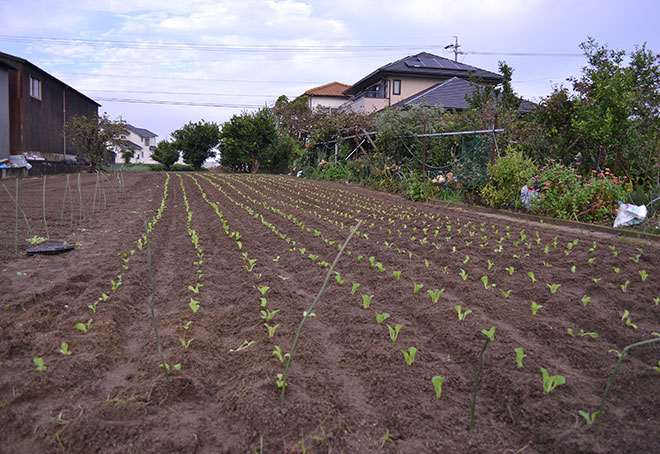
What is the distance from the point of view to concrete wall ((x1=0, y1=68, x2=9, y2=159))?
18875mm

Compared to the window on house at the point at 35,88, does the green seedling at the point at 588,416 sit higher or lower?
lower

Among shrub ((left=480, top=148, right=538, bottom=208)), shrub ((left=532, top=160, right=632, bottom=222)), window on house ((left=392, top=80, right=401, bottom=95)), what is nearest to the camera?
shrub ((left=532, top=160, right=632, bottom=222))

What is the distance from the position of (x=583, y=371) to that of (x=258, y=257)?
369 centimetres

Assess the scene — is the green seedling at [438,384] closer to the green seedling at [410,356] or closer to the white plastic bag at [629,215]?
the green seedling at [410,356]

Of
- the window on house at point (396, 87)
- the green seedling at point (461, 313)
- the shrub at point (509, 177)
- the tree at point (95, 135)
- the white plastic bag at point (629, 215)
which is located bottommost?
the green seedling at point (461, 313)

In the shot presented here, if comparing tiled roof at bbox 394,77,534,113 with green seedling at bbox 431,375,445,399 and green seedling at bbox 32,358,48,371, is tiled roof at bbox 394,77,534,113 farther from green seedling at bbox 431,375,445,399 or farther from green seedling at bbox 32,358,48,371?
green seedling at bbox 32,358,48,371

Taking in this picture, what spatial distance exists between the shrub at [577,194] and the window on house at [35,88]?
22543mm

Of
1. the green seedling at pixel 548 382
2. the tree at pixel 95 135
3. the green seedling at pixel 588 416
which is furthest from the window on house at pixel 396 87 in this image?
the green seedling at pixel 588 416

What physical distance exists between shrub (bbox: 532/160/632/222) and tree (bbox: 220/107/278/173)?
23661 millimetres

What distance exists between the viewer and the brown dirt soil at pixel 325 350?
7.16 ft

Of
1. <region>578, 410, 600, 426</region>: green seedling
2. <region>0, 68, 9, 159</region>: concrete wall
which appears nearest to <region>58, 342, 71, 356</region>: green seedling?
<region>578, 410, 600, 426</region>: green seedling

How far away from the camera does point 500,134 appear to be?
11047 millimetres

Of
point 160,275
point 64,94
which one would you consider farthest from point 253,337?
point 64,94

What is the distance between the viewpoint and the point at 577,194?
27.7 feet
